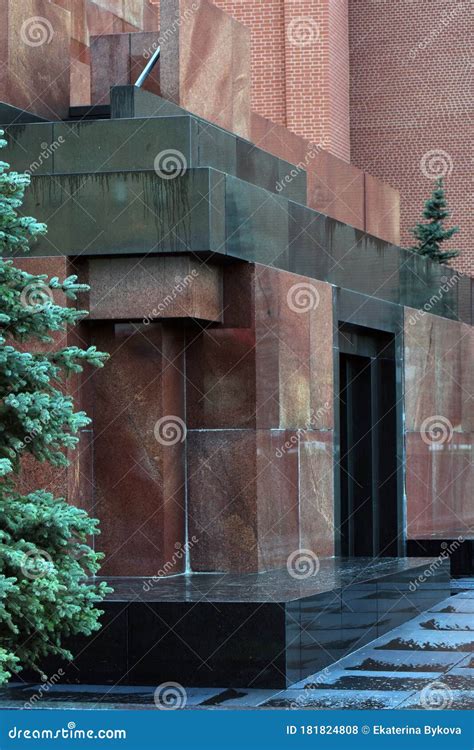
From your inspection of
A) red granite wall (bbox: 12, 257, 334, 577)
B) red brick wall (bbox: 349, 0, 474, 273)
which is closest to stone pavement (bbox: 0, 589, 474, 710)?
red granite wall (bbox: 12, 257, 334, 577)

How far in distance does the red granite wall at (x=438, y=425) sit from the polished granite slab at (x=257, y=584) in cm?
474

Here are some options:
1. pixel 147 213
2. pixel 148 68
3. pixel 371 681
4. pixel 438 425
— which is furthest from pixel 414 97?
pixel 371 681

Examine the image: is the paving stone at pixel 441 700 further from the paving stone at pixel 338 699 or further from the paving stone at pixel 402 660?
the paving stone at pixel 402 660

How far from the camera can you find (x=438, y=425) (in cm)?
1952

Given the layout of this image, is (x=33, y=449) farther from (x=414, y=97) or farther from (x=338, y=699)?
(x=414, y=97)

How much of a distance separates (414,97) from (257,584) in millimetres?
24511

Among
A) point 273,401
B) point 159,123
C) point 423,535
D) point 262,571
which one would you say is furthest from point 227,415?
point 423,535

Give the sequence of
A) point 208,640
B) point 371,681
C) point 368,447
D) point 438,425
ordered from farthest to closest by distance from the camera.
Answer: point 438,425
point 368,447
point 371,681
point 208,640

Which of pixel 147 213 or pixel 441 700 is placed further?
pixel 147 213

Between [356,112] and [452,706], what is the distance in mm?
26663

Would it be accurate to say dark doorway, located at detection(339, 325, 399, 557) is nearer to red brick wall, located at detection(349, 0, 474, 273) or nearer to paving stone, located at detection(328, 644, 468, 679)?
paving stone, located at detection(328, 644, 468, 679)

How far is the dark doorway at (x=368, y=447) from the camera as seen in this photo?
17.1 meters

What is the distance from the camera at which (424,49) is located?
111 ft

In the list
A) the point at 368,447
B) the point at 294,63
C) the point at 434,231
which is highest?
the point at 294,63
